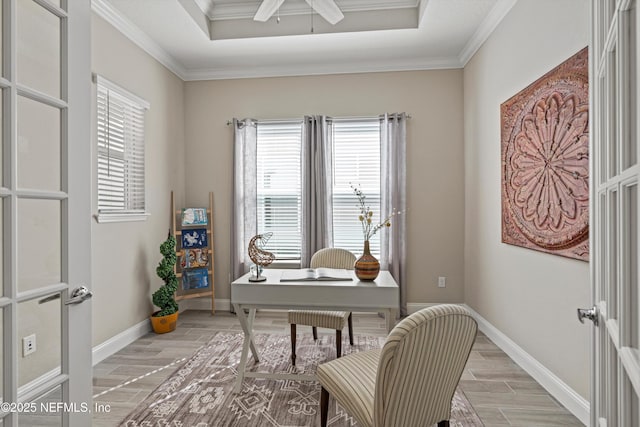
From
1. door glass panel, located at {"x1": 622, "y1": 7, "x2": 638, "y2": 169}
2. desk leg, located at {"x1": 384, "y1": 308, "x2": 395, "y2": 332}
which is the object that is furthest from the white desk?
door glass panel, located at {"x1": 622, "y1": 7, "x2": 638, "y2": 169}

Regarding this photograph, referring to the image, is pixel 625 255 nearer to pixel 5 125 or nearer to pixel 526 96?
pixel 5 125

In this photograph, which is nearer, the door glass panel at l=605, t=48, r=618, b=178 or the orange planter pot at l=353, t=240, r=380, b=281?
the door glass panel at l=605, t=48, r=618, b=178

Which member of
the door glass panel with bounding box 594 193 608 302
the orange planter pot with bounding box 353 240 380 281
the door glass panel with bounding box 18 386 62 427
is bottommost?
the door glass panel with bounding box 18 386 62 427

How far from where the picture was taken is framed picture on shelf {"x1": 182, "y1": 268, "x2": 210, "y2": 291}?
13.4 feet

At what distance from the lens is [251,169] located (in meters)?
4.24

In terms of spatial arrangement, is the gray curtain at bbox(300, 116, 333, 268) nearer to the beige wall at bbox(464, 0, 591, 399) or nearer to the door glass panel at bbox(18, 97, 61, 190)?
the beige wall at bbox(464, 0, 591, 399)

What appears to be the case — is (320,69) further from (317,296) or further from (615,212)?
(615,212)

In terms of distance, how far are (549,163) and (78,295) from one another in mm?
2711

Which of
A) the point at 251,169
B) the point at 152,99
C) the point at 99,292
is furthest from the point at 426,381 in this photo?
the point at 152,99

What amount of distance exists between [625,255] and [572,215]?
1.56 metres

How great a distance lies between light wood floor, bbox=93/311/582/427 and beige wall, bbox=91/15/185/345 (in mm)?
374

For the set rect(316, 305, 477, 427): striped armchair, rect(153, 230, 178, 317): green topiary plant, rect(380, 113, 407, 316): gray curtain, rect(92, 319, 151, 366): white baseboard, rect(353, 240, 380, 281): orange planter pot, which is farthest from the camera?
rect(380, 113, 407, 316): gray curtain

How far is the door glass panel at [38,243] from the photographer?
0.95 metres

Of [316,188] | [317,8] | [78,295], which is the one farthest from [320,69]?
[78,295]
